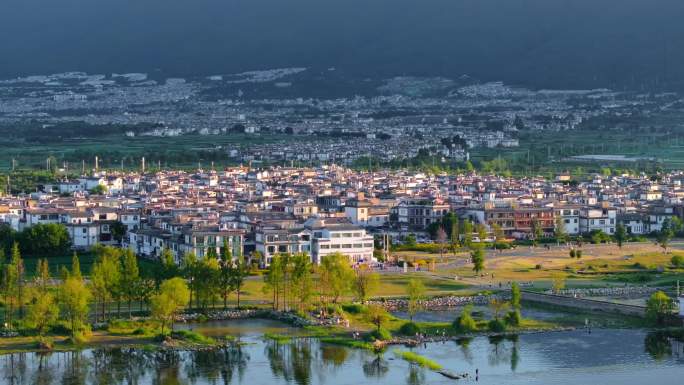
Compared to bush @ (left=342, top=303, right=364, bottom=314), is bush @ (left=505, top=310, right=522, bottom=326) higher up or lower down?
lower down

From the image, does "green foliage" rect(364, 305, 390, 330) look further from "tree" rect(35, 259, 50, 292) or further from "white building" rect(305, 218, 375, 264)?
"white building" rect(305, 218, 375, 264)

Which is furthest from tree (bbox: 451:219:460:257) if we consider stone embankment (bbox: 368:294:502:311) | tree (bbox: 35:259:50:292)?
tree (bbox: 35:259:50:292)

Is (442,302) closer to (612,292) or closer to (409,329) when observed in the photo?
(612,292)

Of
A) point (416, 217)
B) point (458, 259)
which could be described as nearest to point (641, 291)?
point (458, 259)

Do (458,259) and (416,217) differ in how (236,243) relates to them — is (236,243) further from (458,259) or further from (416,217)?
(416,217)

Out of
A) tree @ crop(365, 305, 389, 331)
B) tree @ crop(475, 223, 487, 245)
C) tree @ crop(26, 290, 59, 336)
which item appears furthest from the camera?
tree @ crop(475, 223, 487, 245)

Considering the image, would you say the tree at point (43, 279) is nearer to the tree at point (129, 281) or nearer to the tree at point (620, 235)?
the tree at point (129, 281)
